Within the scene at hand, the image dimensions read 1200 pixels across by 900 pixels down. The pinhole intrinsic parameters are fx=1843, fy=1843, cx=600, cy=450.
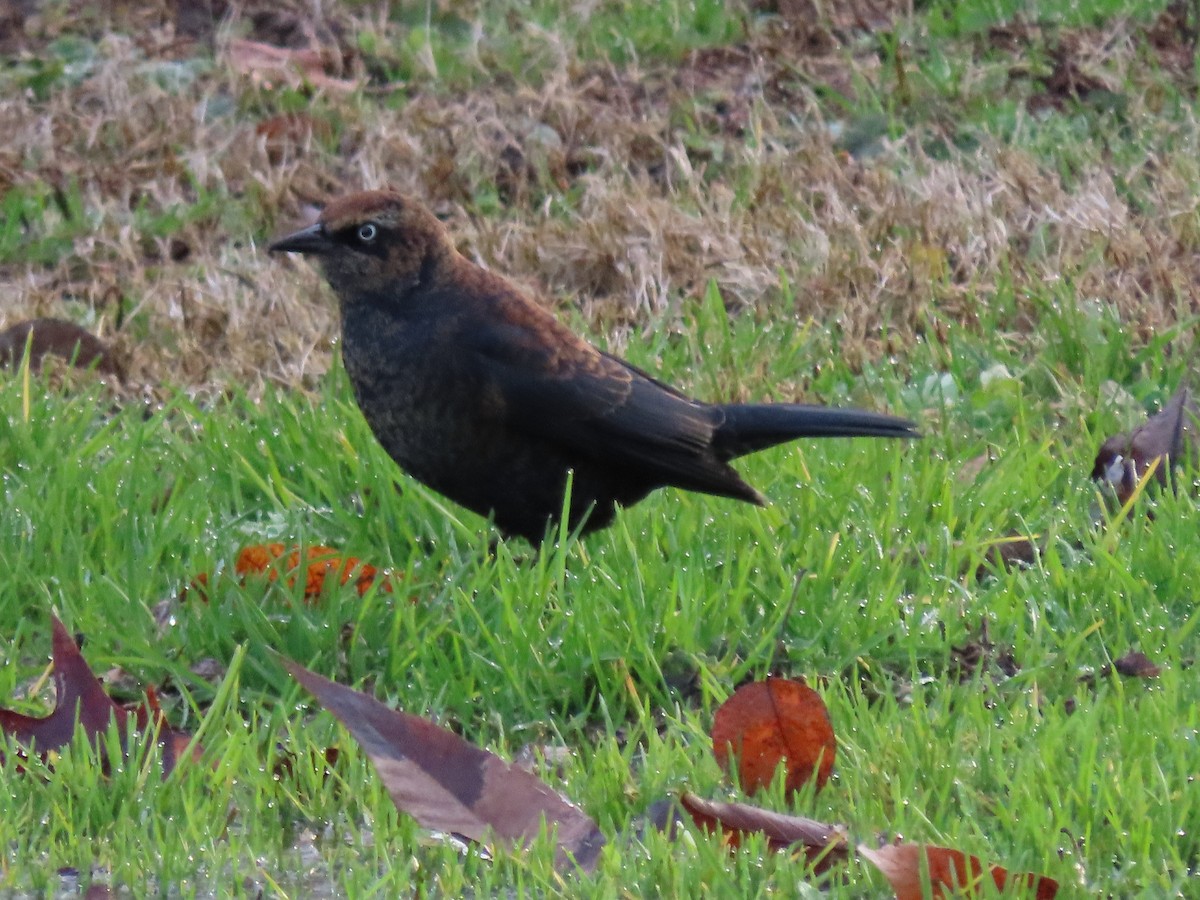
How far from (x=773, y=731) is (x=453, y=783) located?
582 millimetres

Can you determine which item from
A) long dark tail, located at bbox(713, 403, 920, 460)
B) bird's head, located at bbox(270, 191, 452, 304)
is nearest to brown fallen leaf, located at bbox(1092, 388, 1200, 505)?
long dark tail, located at bbox(713, 403, 920, 460)

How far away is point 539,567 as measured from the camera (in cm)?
380

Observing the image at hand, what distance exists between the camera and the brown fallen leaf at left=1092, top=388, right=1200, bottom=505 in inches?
174

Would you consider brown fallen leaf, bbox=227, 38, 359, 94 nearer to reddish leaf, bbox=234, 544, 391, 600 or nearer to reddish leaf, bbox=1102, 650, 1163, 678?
reddish leaf, bbox=234, 544, 391, 600

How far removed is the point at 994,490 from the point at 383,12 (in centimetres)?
471

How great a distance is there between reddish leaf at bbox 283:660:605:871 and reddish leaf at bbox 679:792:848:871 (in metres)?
0.18

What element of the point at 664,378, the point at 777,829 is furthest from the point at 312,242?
the point at 777,829

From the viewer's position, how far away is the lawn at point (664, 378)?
116 inches

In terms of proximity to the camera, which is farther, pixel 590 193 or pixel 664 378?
pixel 590 193

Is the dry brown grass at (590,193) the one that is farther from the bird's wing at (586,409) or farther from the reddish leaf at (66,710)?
the reddish leaf at (66,710)

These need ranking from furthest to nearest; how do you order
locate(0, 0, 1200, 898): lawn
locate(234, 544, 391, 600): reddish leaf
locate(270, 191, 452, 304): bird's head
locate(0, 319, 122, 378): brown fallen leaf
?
locate(0, 319, 122, 378): brown fallen leaf
locate(270, 191, 452, 304): bird's head
locate(234, 544, 391, 600): reddish leaf
locate(0, 0, 1200, 898): lawn

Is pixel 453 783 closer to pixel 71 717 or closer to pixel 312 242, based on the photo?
pixel 71 717

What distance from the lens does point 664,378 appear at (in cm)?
532

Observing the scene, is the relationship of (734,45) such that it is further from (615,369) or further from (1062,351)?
(615,369)
